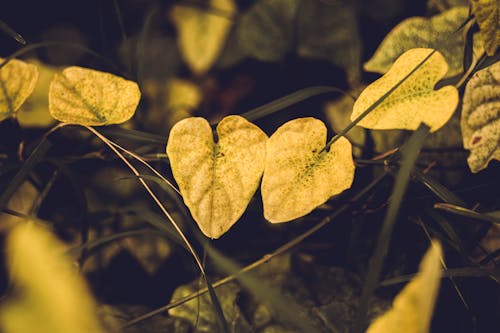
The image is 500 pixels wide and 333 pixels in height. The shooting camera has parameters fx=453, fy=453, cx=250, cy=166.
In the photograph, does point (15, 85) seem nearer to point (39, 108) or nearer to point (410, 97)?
point (39, 108)

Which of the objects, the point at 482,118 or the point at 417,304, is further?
the point at 482,118

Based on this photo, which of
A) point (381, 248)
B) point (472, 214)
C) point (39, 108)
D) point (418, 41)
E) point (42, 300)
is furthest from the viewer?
point (39, 108)

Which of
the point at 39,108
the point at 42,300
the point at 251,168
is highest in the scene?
the point at 42,300

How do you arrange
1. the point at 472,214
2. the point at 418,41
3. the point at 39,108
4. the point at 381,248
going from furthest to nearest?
the point at 39,108, the point at 418,41, the point at 472,214, the point at 381,248

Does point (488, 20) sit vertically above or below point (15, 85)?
above

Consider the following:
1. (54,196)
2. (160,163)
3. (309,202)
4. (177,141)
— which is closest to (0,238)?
(54,196)

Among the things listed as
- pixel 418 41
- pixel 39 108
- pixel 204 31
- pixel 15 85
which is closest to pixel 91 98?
pixel 15 85

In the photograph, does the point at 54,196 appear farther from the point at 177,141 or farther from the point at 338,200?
the point at 338,200
